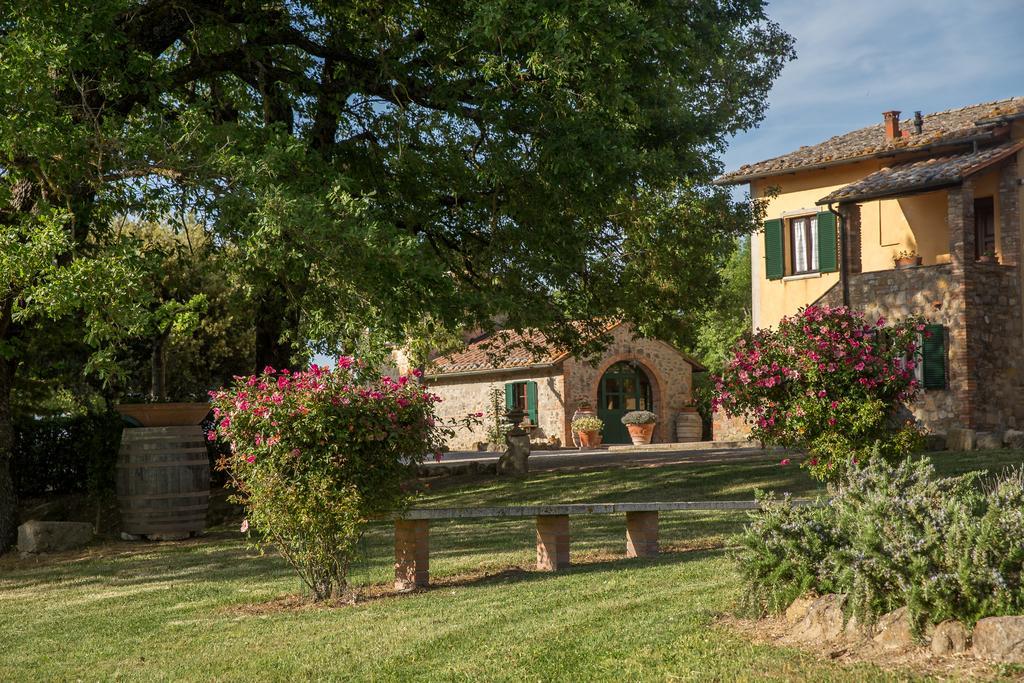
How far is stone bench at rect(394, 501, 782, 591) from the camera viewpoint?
30.2 ft

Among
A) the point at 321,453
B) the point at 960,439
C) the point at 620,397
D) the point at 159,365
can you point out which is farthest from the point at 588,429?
the point at 321,453

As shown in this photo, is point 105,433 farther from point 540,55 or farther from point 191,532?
point 540,55

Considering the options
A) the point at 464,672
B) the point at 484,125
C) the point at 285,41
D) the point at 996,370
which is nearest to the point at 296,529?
the point at 464,672

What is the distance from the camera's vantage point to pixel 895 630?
549 centimetres

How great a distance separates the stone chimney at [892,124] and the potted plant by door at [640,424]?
11405mm

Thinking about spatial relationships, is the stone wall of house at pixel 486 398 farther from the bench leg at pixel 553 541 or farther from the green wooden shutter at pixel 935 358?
the bench leg at pixel 553 541

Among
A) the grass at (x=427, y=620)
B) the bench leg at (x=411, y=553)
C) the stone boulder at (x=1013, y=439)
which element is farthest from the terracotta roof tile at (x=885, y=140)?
the bench leg at (x=411, y=553)

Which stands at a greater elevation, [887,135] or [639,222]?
[887,135]

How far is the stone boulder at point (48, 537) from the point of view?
14649mm

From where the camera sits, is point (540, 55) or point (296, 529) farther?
point (540, 55)

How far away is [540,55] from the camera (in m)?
11.9

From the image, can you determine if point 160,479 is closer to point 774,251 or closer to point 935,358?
point 935,358

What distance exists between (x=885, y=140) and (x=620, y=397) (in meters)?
12.6

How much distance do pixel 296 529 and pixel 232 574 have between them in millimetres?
3163
